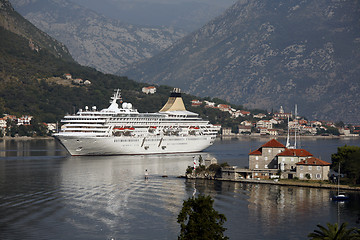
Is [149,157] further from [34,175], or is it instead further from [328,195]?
[328,195]

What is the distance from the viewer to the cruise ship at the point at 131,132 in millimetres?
108562

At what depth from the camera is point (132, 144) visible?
4491 inches

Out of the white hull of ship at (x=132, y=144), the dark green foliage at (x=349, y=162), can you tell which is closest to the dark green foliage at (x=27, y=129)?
the white hull of ship at (x=132, y=144)

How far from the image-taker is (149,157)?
110m

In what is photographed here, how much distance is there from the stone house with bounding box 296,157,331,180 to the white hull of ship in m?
42.5

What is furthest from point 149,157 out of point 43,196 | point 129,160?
point 43,196

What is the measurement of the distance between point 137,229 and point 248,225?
8.17 metres

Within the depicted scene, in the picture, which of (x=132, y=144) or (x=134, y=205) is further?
(x=132, y=144)

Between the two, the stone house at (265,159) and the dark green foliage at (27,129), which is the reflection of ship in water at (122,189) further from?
the dark green foliage at (27,129)

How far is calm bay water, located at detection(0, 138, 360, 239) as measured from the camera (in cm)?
5159

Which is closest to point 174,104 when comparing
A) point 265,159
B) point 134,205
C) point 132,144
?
point 132,144

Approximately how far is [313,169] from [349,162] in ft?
11.8

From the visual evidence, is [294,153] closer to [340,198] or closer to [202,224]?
[340,198]

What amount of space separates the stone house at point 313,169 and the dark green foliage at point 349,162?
6.25 feet
